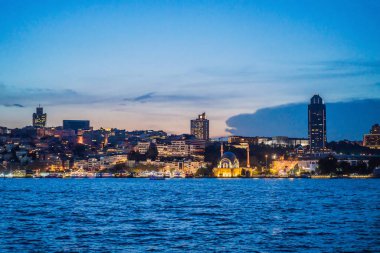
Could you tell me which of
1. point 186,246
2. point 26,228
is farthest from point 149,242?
point 26,228

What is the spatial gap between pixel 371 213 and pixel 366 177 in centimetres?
11216

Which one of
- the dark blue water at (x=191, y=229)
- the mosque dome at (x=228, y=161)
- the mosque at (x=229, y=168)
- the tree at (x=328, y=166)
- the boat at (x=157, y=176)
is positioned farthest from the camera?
the mosque at (x=229, y=168)

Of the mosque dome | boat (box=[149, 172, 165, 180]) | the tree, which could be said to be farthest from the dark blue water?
the mosque dome

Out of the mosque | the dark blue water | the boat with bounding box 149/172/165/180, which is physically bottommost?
the dark blue water

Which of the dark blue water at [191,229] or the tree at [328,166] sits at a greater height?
the tree at [328,166]

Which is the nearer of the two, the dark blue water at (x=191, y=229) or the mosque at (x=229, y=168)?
the dark blue water at (x=191, y=229)

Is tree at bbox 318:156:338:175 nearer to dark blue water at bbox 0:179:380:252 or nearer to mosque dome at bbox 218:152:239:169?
mosque dome at bbox 218:152:239:169

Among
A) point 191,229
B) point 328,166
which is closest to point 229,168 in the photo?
point 328,166

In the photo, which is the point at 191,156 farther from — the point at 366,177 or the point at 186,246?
the point at 186,246

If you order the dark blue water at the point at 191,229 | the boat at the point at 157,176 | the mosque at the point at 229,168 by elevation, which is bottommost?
the dark blue water at the point at 191,229

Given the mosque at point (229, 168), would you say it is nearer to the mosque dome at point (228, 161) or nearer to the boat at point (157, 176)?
the mosque dome at point (228, 161)

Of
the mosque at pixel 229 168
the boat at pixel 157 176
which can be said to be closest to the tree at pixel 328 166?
the mosque at pixel 229 168

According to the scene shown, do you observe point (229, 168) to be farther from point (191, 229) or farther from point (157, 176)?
point (191, 229)

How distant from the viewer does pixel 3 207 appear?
43.0 meters
